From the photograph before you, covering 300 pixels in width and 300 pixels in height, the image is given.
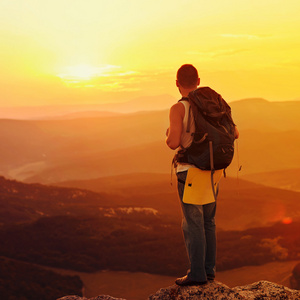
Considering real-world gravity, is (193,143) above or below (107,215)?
above

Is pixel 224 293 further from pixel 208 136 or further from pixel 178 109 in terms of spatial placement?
pixel 178 109

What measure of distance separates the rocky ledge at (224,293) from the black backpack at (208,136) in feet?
4.40

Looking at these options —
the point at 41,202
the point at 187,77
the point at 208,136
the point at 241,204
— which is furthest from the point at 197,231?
the point at 241,204

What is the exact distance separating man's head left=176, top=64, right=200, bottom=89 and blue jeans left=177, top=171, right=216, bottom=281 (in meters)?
0.90

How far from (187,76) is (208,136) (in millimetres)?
675

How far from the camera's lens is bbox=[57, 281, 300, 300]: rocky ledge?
4715 mm

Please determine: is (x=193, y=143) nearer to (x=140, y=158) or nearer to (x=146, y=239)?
(x=146, y=239)

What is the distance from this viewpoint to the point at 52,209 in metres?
44.8

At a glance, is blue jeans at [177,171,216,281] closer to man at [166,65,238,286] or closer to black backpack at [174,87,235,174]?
man at [166,65,238,286]

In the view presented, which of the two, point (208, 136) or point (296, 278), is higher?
Result: point (208, 136)


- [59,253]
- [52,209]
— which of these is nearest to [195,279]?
[59,253]

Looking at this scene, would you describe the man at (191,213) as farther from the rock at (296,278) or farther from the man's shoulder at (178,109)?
the rock at (296,278)

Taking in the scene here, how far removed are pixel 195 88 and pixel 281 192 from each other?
5699 centimetres

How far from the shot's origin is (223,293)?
15.5 ft
